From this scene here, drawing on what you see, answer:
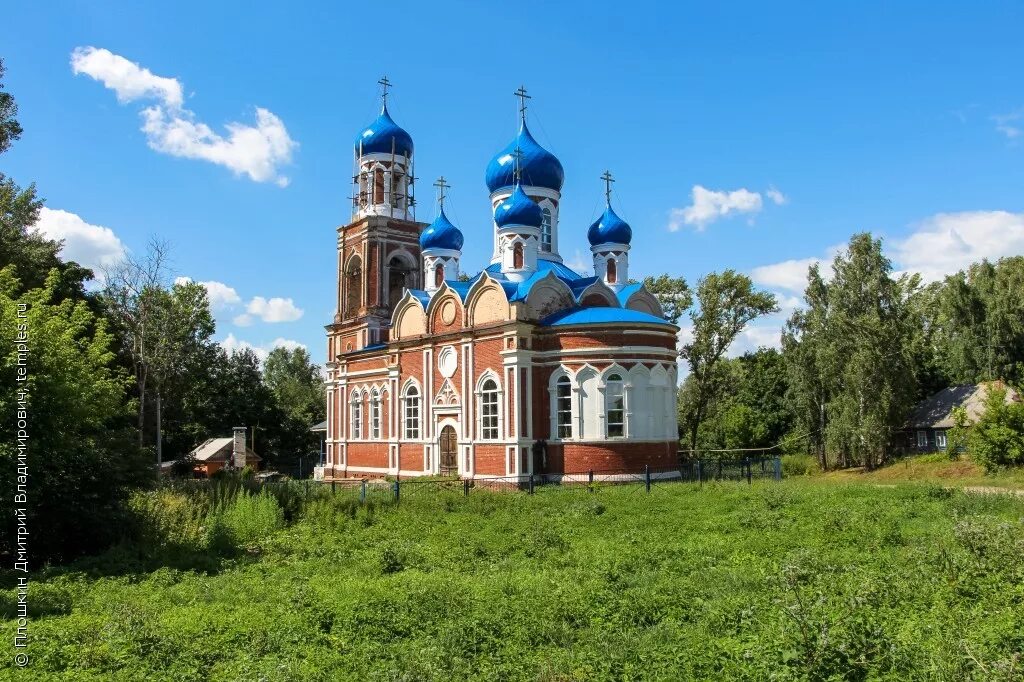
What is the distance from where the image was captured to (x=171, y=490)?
19.8m

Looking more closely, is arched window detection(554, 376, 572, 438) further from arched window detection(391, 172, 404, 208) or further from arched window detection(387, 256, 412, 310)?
arched window detection(391, 172, 404, 208)

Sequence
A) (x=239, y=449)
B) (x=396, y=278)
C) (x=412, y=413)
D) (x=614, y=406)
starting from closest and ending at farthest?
(x=614, y=406)
(x=412, y=413)
(x=239, y=449)
(x=396, y=278)

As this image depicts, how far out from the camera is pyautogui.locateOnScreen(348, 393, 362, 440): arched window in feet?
107

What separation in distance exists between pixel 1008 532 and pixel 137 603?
11.5 m

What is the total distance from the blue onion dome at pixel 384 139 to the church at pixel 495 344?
6 cm

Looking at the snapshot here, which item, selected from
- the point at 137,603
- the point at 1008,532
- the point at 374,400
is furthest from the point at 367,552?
the point at 374,400

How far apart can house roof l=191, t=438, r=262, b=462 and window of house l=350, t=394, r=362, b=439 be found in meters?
8.02

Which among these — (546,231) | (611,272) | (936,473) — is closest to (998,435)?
(936,473)

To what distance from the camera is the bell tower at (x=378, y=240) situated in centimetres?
3275

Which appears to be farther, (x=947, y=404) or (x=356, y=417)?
(x=947, y=404)

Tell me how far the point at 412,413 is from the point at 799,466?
1508cm

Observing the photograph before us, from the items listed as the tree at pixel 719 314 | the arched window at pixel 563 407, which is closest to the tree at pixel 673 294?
the tree at pixel 719 314

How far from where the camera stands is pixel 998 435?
23.2 m

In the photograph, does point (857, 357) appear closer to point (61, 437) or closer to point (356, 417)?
point (356, 417)
